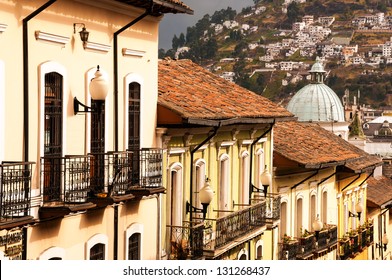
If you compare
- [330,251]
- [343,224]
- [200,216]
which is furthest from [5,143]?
[343,224]

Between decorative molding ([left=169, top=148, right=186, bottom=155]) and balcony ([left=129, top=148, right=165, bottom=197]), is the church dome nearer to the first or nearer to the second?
decorative molding ([left=169, top=148, right=186, bottom=155])

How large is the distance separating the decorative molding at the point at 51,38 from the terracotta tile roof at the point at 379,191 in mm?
32942

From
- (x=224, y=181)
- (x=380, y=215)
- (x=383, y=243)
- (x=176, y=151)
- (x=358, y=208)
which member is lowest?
(x=383, y=243)

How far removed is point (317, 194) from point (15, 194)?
23620 millimetres

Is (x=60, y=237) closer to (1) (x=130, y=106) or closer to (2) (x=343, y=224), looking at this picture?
(1) (x=130, y=106)

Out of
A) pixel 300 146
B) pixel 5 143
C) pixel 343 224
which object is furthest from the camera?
pixel 343 224

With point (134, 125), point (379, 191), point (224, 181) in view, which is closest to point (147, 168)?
point (134, 125)

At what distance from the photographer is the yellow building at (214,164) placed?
22.2m

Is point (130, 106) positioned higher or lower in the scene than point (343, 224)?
higher

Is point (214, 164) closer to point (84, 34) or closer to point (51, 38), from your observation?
point (84, 34)

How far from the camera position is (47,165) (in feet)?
53.8

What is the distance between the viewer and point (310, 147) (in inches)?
1422
